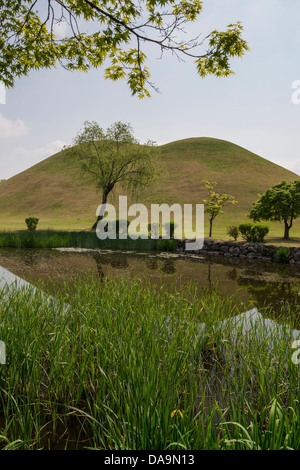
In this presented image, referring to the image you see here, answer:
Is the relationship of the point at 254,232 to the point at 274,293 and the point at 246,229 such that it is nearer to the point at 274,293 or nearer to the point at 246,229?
the point at 246,229

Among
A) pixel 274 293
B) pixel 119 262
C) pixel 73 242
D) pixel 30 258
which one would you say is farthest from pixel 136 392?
pixel 73 242

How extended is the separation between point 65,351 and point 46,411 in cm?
60

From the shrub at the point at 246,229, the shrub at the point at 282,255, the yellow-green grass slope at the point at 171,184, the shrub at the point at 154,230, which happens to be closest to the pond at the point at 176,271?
the shrub at the point at 282,255

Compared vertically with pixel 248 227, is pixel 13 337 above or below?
below

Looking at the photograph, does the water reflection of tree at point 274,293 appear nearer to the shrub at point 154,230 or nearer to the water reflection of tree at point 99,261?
the water reflection of tree at point 99,261

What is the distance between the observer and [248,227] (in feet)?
67.4

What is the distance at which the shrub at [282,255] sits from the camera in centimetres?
1596

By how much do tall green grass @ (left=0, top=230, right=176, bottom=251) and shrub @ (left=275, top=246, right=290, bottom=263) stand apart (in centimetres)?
620

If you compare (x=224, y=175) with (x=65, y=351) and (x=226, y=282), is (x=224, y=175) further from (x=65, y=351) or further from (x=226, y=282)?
(x=65, y=351)

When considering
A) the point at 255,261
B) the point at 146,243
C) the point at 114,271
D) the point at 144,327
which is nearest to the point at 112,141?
the point at 146,243

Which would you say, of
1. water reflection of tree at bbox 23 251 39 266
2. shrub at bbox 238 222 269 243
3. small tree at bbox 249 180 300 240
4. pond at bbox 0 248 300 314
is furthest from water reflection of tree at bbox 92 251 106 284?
small tree at bbox 249 180 300 240

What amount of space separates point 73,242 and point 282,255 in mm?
11992

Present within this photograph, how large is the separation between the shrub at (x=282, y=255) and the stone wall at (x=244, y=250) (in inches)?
8.9

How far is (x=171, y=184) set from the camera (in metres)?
55.6
